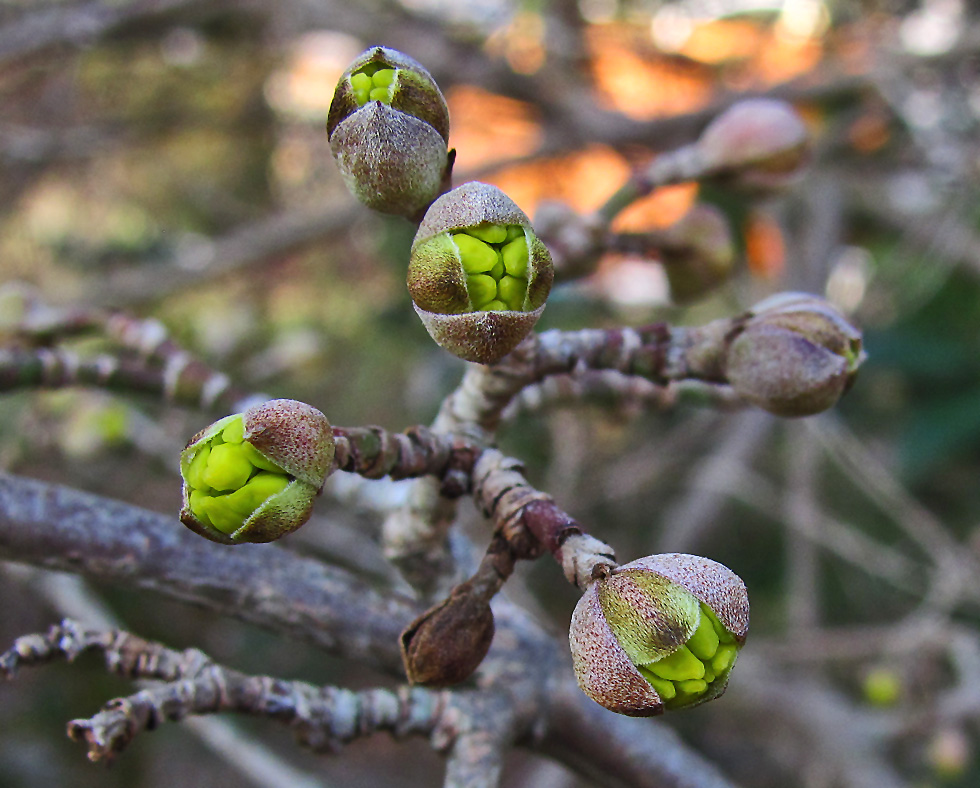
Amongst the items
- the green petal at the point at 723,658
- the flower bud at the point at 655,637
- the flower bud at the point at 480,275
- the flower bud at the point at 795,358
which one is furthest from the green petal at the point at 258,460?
the flower bud at the point at 795,358

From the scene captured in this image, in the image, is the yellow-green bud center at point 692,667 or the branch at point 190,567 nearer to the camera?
the yellow-green bud center at point 692,667

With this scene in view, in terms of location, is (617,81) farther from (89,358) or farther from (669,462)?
(89,358)

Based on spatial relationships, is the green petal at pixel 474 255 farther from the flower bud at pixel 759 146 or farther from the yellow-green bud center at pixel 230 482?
the flower bud at pixel 759 146

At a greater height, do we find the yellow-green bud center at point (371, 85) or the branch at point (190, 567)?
the yellow-green bud center at point (371, 85)

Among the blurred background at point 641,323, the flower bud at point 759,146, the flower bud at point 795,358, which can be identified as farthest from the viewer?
the blurred background at point 641,323

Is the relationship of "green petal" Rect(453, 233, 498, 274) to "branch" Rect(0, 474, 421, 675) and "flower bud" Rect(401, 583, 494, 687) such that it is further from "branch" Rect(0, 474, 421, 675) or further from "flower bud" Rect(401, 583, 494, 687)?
"branch" Rect(0, 474, 421, 675)

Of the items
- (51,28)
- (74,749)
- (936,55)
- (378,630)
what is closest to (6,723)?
(74,749)

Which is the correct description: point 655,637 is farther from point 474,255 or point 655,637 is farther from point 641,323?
point 641,323
